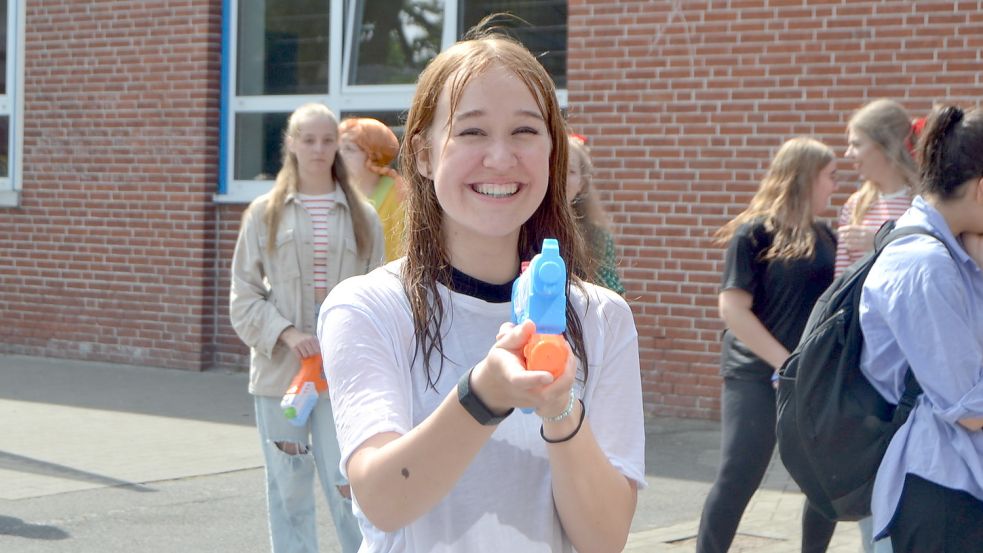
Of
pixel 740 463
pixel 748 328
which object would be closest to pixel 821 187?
pixel 748 328

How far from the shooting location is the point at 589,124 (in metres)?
9.62

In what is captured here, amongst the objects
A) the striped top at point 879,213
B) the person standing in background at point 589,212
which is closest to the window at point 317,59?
the person standing in background at point 589,212

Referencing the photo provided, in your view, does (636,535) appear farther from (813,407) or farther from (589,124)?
(589,124)

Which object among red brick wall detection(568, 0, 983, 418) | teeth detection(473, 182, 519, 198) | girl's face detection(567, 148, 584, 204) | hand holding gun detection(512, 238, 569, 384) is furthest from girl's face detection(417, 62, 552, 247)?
red brick wall detection(568, 0, 983, 418)

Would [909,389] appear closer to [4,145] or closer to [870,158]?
[870,158]

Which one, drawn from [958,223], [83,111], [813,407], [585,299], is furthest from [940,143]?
[83,111]

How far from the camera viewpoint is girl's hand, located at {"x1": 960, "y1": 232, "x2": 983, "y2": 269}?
10.8 feet

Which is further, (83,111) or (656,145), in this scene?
(83,111)

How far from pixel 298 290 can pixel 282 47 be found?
6.83 metres

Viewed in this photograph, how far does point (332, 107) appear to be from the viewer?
11.2m

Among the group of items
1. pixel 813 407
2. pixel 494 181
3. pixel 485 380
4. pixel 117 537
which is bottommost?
pixel 117 537

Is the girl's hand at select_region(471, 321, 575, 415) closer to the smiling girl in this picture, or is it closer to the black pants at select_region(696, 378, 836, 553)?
the smiling girl

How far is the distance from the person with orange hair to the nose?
3432 mm

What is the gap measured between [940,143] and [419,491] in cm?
204
